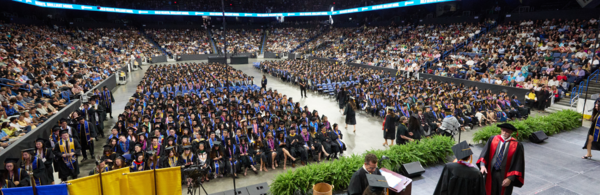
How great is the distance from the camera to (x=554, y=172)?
6.43 metres

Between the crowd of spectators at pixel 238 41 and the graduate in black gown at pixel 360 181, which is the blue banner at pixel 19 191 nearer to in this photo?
the graduate in black gown at pixel 360 181

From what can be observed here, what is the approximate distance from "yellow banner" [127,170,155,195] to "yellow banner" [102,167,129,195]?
0.08 m

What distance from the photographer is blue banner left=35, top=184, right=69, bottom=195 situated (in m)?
4.52

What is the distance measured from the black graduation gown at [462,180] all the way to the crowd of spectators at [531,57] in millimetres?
13434

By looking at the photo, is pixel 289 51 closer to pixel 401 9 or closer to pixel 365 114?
pixel 401 9

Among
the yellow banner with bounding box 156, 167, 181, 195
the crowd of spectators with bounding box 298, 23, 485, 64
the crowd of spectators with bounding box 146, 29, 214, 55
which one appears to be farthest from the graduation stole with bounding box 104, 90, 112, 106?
the crowd of spectators with bounding box 146, 29, 214, 55

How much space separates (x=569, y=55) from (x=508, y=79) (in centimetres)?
400

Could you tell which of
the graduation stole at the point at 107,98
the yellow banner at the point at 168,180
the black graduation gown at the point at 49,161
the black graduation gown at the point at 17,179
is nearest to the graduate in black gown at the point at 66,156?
the black graduation gown at the point at 49,161

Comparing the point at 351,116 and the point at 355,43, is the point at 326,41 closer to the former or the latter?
the point at 355,43

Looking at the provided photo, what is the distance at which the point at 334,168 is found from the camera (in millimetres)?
5891

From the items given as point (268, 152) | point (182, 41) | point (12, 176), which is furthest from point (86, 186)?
point (182, 41)

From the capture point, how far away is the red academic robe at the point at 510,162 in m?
4.52

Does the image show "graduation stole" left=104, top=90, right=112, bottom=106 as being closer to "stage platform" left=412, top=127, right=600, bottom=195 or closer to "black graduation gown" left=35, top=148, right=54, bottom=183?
"black graduation gown" left=35, top=148, right=54, bottom=183

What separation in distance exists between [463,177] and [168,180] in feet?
16.5
